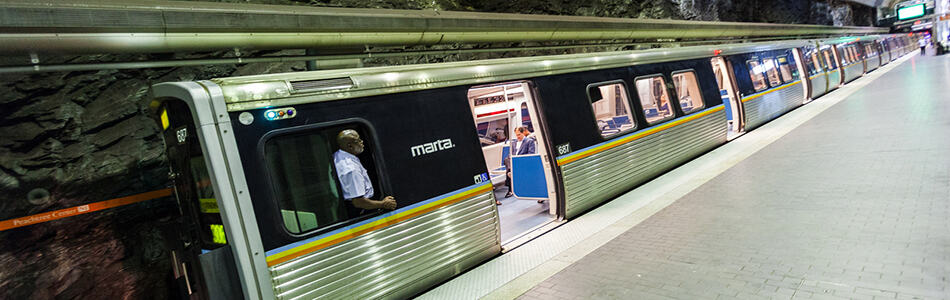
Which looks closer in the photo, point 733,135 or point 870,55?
point 733,135

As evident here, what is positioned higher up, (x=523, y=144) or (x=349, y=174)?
(x=349, y=174)

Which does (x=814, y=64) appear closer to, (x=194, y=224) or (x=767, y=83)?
(x=767, y=83)

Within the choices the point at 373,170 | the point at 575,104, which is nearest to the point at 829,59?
the point at 575,104

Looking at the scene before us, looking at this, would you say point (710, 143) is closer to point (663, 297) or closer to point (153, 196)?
point (663, 297)

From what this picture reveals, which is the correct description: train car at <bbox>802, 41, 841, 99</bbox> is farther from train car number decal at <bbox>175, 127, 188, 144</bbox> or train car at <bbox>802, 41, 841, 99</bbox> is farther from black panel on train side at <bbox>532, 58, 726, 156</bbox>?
train car number decal at <bbox>175, 127, 188, 144</bbox>

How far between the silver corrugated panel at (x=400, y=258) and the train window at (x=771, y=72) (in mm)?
9845

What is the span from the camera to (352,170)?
12.6 ft

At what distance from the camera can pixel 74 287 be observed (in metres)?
5.13

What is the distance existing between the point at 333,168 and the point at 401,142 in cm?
67

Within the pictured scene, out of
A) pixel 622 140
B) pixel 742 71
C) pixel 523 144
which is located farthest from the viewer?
pixel 742 71

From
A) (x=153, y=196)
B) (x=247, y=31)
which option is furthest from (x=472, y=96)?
(x=153, y=196)

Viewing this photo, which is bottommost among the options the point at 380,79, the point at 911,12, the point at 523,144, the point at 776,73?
the point at 523,144

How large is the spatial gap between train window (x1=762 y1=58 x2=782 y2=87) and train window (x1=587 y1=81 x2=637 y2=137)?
19.4 ft

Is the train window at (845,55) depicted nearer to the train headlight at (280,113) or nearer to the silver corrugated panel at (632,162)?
the silver corrugated panel at (632,162)
